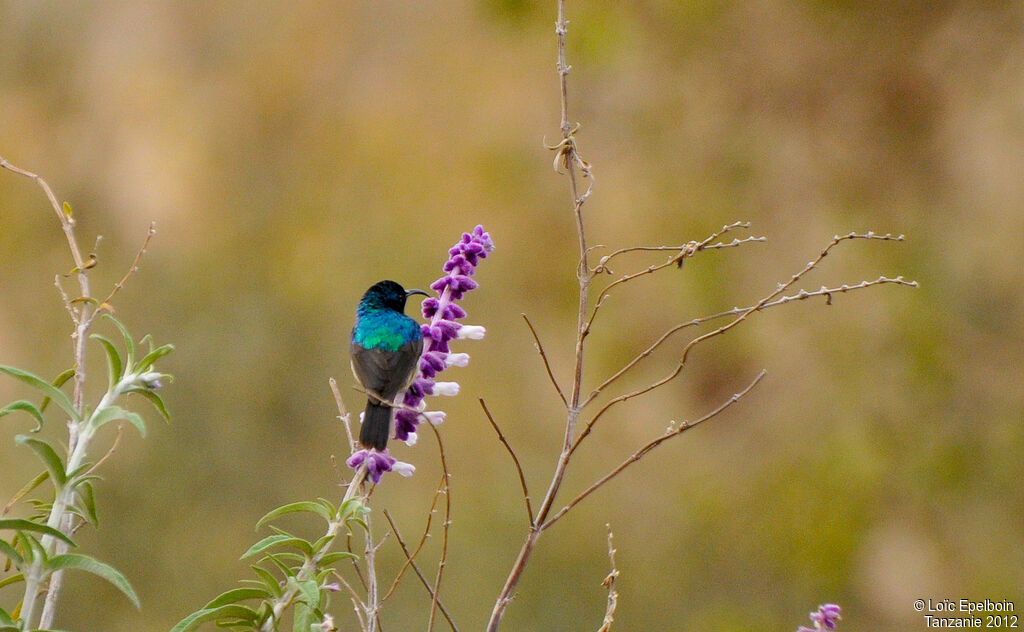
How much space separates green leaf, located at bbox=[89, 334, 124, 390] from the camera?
72 centimetres

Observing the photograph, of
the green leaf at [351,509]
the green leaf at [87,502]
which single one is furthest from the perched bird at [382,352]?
the green leaf at [87,502]

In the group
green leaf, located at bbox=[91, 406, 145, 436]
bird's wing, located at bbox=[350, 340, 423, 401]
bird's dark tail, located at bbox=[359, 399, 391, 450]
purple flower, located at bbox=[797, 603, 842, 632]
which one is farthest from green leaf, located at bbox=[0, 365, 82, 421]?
purple flower, located at bbox=[797, 603, 842, 632]

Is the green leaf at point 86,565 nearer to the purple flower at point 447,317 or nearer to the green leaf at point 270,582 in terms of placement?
the green leaf at point 270,582

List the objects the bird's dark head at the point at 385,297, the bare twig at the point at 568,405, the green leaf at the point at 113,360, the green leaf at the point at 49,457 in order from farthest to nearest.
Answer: the bird's dark head at the point at 385,297, the bare twig at the point at 568,405, the green leaf at the point at 113,360, the green leaf at the point at 49,457

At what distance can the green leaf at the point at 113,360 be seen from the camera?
0.72m

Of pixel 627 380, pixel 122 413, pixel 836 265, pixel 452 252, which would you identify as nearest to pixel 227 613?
pixel 122 413

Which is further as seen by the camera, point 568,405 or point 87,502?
point 568,405

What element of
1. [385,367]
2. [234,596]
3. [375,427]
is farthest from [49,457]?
[385,367]

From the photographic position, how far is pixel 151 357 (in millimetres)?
741

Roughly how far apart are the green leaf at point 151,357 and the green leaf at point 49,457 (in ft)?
0.32

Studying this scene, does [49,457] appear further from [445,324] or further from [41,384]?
Result: [445,324]

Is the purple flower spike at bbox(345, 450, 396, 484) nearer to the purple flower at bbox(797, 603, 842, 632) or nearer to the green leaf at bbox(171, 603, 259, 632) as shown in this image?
the green leaf at bbox(171, 603, 259, 632)

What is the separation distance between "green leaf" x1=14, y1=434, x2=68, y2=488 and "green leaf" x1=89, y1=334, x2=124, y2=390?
86 mm

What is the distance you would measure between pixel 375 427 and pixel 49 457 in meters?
0.39
